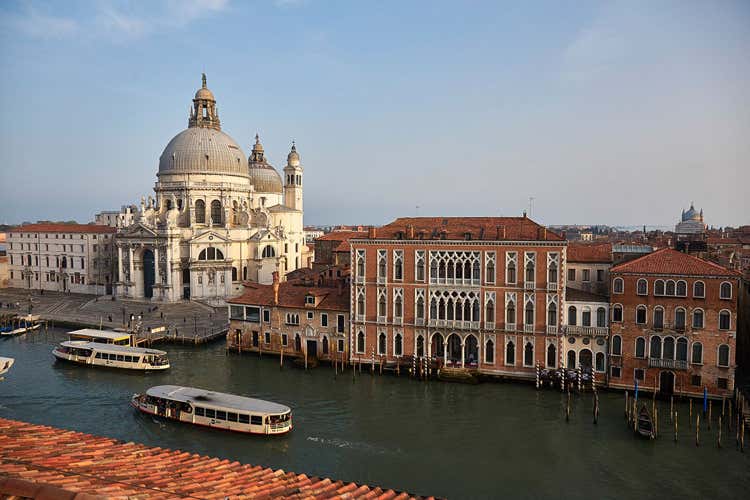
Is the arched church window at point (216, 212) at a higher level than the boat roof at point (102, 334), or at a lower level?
higher

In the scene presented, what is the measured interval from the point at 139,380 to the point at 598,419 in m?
26.1

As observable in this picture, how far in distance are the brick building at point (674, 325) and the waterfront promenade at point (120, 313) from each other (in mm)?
30077

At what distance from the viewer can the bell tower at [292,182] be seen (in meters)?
81.3

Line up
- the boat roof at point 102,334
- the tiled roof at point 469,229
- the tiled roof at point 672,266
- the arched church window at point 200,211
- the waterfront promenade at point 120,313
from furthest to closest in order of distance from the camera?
the arched church window at point 200,211
the waterfront promenade at point 120,313
the boat roof at point 102,334
the tiled roof at point 469,229
the tiled roof at point 672,266

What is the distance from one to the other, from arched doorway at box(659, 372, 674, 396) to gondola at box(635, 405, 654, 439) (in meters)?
4.40

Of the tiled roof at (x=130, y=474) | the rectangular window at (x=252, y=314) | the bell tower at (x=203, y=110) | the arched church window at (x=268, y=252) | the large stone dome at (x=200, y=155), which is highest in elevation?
the bell tower at (x=203, y=110)

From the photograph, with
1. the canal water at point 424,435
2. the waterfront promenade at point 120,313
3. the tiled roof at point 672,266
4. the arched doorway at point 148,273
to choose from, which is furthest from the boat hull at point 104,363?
the tiled roof at point 672,266

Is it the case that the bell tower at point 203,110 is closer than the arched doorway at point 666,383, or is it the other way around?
the arched doorway at point 666,383

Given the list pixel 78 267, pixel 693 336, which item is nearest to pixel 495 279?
pixel 693 336

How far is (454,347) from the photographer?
112ft

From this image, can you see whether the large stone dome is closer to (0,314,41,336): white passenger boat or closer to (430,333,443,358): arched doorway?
(0,314,41,336): white passenger boat

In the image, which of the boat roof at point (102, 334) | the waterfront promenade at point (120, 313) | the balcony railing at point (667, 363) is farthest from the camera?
the waterfront promenade at point (120, 313)

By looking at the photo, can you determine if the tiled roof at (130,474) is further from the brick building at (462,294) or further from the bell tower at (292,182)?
the bell tower at (292,182)

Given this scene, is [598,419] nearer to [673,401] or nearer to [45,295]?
[673,401]
